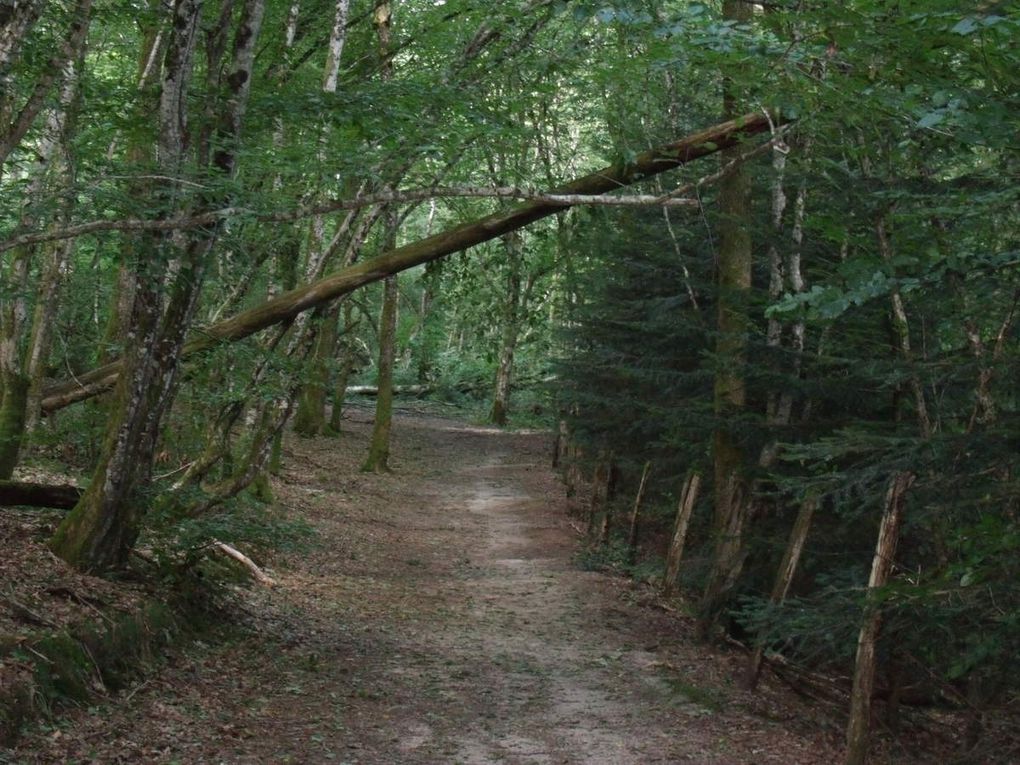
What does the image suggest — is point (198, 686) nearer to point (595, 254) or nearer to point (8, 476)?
point (8, 476)

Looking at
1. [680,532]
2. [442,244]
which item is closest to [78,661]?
[442,244]

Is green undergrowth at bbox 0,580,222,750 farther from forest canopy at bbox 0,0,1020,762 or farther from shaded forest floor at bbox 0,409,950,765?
forest canopy at bbox 0,0,1020,762

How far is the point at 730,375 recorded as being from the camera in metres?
11.7

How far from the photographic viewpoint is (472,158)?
1152cm

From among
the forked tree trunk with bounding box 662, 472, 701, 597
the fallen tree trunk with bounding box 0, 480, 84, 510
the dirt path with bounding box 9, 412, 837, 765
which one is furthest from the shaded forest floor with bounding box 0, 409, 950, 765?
the fallen tree trunk with bounding box 0, 480, 84, 510

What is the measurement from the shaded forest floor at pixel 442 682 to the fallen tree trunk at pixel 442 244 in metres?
2.76

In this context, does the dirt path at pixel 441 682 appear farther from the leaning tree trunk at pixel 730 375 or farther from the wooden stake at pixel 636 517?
the wooden stake at pixel 636 517

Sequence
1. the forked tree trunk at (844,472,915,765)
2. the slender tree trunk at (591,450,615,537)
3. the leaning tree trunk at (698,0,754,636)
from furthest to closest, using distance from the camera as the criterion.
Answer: the slender tree trunk at (591,450,615,537) < the leaning tree trunk at (698,0,754,636) < the forked tree trunk at (844,472,915,765)

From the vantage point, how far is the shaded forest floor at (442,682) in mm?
7324

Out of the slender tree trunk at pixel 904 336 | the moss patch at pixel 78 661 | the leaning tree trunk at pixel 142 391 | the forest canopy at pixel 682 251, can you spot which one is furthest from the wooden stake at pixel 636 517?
the leaning tree trunk at pixel 142 391

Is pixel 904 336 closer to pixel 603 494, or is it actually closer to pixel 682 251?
pixel 682 251

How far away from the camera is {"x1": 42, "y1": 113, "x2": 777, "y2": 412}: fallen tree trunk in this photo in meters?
8.94

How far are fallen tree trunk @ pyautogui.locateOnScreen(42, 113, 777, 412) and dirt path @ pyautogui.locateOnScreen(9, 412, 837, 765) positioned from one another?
2816 mm

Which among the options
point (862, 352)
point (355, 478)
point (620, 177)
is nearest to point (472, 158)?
point (620, 177)
